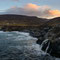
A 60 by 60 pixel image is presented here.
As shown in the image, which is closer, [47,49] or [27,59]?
[27,59]

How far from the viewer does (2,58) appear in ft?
79.3

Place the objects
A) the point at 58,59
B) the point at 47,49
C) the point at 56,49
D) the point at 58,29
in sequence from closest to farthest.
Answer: the point at 58,59, the point at 56,49, the point at 47,49, the point at 58,29

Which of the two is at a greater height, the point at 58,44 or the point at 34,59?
the point at 58,44

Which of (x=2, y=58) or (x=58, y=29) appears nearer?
(x=2, y=58)

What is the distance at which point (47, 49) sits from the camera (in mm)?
27859

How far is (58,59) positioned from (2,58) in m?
9.16

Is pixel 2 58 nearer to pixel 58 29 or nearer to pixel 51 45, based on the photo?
pixel 51 45

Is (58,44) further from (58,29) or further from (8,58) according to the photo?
(58,29)

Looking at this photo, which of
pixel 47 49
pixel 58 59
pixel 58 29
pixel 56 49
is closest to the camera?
pixel 58 59

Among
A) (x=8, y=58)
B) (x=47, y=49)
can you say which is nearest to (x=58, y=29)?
(x=47, y=49)

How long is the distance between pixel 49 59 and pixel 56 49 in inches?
116

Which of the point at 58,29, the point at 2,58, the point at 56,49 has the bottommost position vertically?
the point at 2,58

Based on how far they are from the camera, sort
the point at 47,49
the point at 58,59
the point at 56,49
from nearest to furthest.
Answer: the point at 58,59, the point at 56,49, the point at 47,49

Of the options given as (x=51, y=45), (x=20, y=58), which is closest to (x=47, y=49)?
(x=51, y=45)
